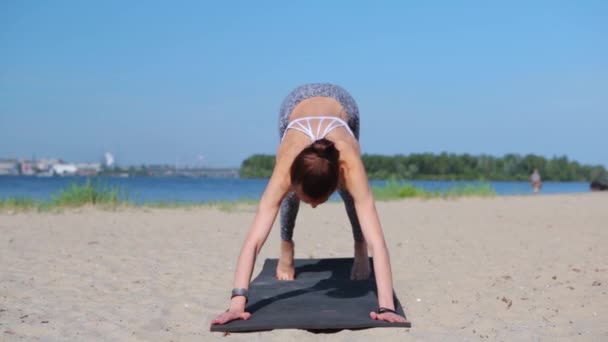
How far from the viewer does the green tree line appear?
215 feet

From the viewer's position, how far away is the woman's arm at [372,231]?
3.81 meters

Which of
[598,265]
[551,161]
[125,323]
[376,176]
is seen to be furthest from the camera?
[551,161]

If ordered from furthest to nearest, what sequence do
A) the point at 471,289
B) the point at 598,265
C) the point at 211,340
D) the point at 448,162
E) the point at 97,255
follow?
1. the point at 448,162
2. the point at 97,255
3. the point at 598,265
4. the point at 471,289
5. the point at 211,340

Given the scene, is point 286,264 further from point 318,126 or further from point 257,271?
point 318,126

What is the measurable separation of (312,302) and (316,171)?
115cm

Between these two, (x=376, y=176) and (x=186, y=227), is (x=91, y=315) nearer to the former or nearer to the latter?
(x=186, y=227)

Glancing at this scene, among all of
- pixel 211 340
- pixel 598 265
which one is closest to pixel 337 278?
pixel 211 340

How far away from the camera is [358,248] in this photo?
5.12 meters

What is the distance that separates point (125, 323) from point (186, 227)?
614 centimetres

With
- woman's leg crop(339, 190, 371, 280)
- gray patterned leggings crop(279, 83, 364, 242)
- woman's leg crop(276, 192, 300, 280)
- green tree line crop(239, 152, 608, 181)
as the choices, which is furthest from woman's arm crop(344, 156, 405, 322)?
green tree line crop(239, 152, 608, 181)

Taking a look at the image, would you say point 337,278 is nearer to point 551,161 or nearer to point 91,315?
point 91,315

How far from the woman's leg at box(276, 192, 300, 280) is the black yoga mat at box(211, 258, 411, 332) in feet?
0.32

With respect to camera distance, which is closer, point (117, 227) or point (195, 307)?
point (195, 307)

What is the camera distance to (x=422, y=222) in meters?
11.0
